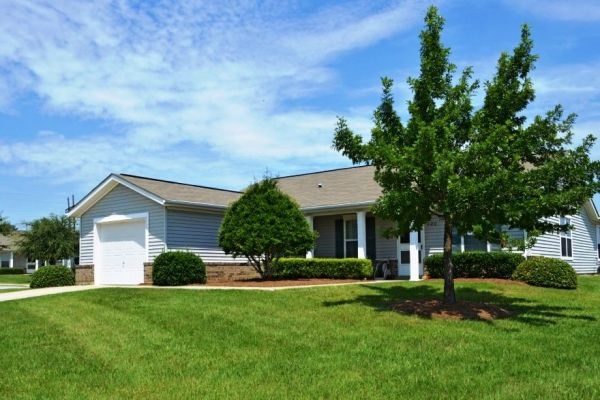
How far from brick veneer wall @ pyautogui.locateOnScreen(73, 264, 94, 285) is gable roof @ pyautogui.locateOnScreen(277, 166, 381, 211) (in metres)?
8.71

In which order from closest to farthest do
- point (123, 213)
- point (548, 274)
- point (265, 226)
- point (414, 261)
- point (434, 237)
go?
point (548, 274)
point (265, 226)
point (414, 261)
point (434, 237)
point (123, 213)

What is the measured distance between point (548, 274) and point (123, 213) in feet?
50.5

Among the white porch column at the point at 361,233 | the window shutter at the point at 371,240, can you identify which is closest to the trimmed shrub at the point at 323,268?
the white porch column at the point at 361,233

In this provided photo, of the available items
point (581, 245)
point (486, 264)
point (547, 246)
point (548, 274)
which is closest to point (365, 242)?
point (486, 264)

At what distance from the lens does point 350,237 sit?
81.3 ft

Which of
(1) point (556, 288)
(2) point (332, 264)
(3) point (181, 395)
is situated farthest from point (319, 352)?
(2) point (332, 264)

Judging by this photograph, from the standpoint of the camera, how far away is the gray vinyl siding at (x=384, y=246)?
2355cm

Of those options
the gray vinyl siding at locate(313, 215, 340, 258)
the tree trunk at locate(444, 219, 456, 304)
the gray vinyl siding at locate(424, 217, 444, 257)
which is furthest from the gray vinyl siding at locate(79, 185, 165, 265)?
the tree trunk at locate(444, 219, 456, 304)

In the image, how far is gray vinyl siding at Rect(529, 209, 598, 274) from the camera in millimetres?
24105

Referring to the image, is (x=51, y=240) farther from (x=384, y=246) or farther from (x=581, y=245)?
(x=581, y=245)

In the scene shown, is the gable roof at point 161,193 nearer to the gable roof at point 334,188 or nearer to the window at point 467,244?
the gable roof at point 334,188

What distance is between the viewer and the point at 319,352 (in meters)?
8.67

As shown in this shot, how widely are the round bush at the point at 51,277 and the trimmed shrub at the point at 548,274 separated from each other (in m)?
15.7

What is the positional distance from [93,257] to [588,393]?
71.2 feet
